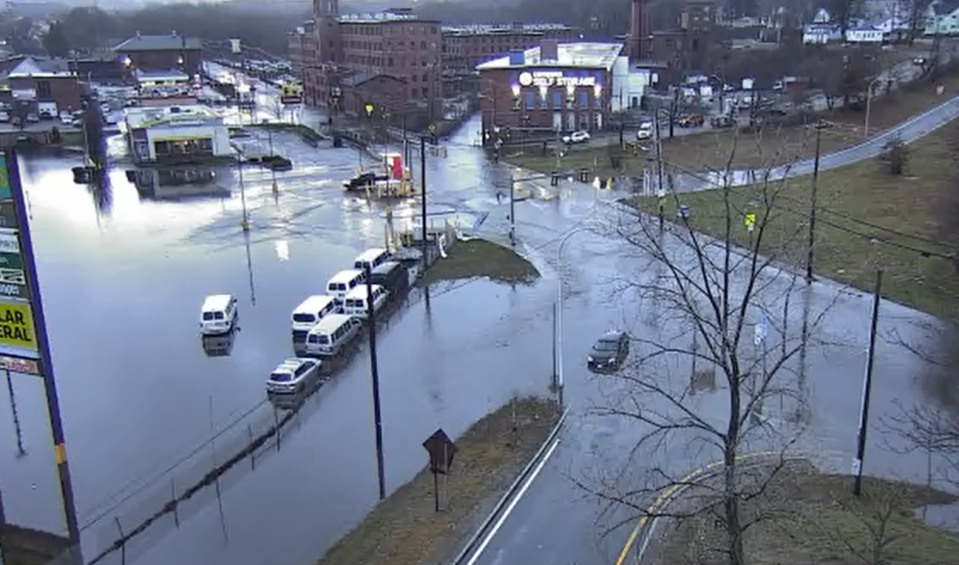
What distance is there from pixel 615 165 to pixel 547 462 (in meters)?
24.5

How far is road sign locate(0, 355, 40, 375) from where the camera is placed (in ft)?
33.2

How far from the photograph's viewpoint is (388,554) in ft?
32.6

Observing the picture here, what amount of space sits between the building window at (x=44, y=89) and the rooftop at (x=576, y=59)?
101 feet

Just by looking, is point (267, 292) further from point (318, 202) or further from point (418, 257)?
point (318, 202)

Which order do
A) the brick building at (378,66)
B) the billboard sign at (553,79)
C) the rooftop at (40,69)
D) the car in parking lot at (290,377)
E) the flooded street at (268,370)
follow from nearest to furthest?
the flooded street at (268,370) < the car in parking lot at (290,377) < the billboard sign at (553,79) < the brick building at (378,66) < the rooftop at (40,69)

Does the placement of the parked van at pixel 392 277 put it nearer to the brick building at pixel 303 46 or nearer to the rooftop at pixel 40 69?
the rooftop at pixel 40 69

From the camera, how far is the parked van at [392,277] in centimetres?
1983

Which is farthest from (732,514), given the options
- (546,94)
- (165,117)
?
(165,117)

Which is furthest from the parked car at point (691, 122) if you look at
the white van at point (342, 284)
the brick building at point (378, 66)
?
the white van at point (342, 284)

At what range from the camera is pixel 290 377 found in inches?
580

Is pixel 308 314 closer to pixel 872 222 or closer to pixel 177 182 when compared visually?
pixel 872 222

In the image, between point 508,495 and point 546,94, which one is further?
point 546,94

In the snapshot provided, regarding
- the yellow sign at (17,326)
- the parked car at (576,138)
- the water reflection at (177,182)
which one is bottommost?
the water reflection at (177,182)

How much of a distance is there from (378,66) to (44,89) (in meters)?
22.9
